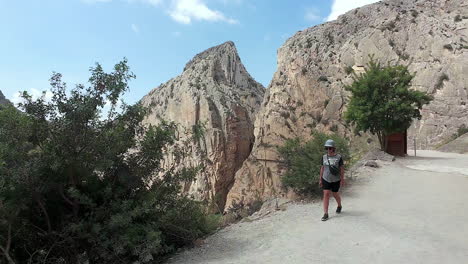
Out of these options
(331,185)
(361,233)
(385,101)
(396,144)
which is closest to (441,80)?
(396,144)

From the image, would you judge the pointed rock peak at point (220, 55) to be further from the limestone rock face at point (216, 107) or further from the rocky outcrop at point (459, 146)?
the rocky outcrop at point (459, 146)

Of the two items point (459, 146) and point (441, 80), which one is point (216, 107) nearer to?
point (441, 80)

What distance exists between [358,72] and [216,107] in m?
16.8

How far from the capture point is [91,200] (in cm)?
681

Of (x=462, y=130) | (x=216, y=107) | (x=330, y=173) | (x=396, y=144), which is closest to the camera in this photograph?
(x=330, y=173)

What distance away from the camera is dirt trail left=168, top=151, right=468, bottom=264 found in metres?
5.50

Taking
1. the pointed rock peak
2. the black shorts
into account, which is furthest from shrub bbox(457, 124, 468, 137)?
the pointed rock peak

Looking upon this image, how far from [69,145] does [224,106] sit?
3703cm

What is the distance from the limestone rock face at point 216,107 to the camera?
133ft

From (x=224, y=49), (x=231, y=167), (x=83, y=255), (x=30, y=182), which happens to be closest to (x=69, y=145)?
(x=30, y=182)

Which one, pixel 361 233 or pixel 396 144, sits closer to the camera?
pixel 361 233

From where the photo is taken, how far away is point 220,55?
5203cm

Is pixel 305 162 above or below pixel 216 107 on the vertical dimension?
below

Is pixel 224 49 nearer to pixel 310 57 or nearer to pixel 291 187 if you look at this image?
pixel 310 57
